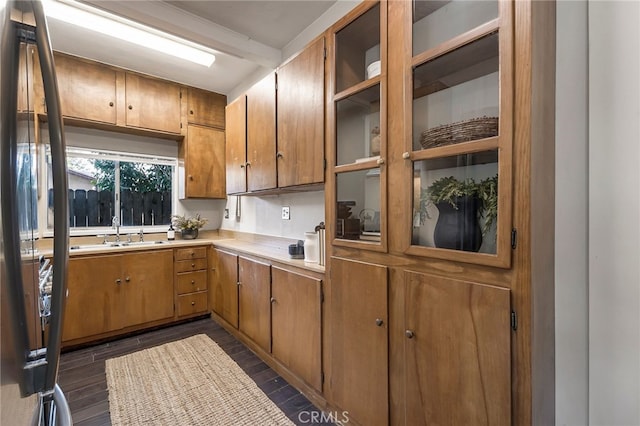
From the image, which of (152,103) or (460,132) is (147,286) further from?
(460,132)

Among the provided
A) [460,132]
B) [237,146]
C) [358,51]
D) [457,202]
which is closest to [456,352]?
[457,202]

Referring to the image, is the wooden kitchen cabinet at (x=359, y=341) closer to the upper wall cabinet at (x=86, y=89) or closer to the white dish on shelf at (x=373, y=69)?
the white dish on shelf at (x=373, y=69)

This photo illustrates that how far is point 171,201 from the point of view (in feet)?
12.5

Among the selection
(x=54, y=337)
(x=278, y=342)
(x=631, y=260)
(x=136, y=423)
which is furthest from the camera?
(x=278, y=342)

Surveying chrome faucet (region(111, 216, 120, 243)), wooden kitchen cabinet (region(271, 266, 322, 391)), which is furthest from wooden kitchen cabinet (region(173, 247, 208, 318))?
wooden kitchen cabinet (region(271, 266, 322, 391))

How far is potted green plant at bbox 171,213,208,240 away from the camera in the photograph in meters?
3.61

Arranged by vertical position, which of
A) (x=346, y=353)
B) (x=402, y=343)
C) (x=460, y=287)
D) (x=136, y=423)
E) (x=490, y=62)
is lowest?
(x=136, y=423)

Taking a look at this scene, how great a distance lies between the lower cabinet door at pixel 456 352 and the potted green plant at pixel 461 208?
167 millimetres

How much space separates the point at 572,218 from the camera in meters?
1.09

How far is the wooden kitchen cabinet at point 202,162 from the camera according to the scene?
3523 millimetres

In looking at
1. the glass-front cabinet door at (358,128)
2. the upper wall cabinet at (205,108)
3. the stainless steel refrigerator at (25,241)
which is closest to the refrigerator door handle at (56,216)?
the stainless steel refrigerator at (25,241)

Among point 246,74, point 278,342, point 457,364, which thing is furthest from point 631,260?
point 246,74

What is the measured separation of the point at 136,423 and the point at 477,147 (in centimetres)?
231

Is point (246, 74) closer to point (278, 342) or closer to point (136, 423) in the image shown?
point (278, 342)
